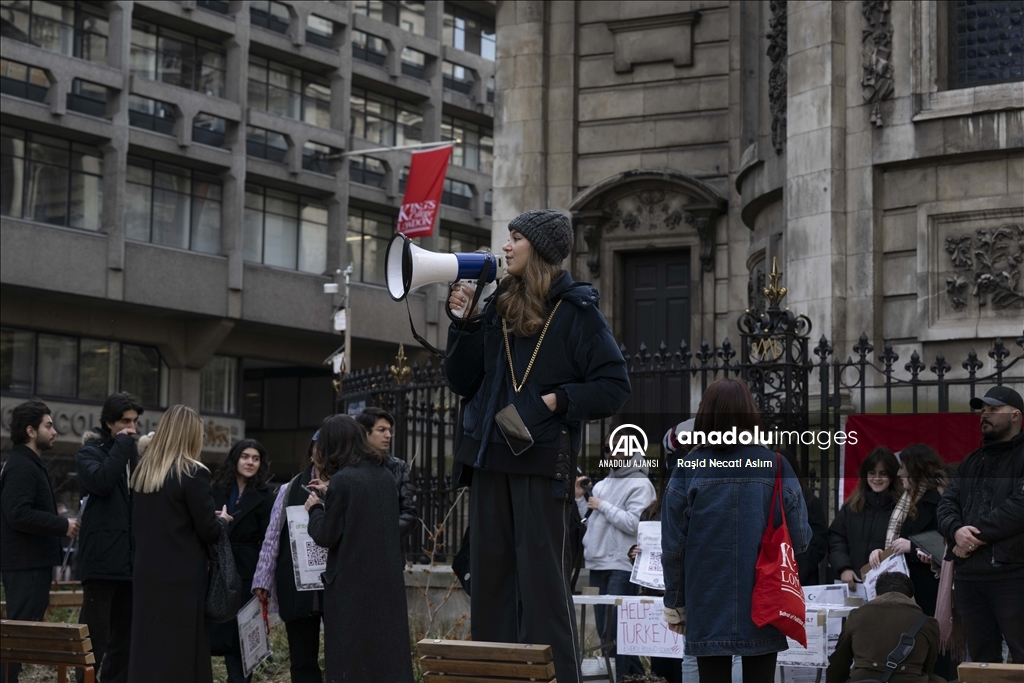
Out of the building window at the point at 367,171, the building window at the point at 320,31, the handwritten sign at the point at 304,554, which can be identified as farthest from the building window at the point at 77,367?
the handwritten sign at the point at 304,554

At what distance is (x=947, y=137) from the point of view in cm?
1650

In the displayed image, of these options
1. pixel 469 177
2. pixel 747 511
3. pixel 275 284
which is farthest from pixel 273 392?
pixel 747 511

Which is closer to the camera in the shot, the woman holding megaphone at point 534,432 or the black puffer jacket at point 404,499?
the woman holding megaphone at point 534,432

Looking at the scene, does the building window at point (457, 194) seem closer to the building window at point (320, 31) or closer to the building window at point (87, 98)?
the building window at point (320, 31)

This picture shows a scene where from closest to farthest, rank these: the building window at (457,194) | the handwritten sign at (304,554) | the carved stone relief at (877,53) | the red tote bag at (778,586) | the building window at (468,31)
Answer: the red tote bag at (778,586), the handwritten sign at (304,554), the carved stone relief at (877,53), the building window at (457,194), the building window at (468,31)

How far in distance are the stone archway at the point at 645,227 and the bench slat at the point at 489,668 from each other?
16750 millimetres

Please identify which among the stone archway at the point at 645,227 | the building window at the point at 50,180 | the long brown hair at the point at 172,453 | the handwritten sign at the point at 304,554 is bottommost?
the handwritten sign at the point at 304,554

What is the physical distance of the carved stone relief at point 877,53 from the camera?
17.0m

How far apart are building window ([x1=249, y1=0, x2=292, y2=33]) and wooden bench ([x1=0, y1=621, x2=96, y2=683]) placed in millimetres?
42168

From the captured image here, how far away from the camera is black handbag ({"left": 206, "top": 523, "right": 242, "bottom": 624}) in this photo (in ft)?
29.6

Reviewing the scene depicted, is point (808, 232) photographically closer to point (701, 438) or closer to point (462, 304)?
point (701, 438)

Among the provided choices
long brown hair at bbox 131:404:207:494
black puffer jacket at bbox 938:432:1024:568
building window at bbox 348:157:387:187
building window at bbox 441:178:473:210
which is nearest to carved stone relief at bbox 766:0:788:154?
black puffer jacket at bbox 938:432:1024:568

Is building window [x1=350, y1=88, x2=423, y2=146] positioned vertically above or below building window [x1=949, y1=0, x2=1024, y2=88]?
above

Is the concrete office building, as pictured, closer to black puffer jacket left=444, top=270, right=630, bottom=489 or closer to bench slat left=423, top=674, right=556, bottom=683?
black puffer jacket left=444, top=270, right=630, bottom=489
